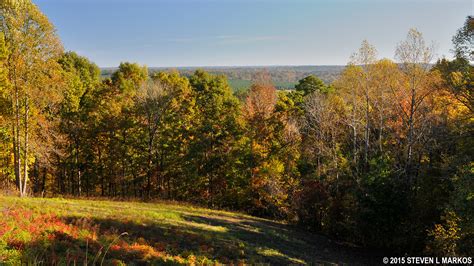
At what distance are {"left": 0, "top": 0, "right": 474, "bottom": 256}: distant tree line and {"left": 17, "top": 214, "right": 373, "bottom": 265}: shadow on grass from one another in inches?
216

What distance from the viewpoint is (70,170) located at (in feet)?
150

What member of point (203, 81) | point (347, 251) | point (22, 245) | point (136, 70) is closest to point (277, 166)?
point (347, 251)

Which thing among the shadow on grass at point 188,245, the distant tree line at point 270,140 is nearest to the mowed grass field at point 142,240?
the shadow on grass at point 188,245

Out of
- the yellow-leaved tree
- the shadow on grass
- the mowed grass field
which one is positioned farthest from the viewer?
the yellow-leaved tree

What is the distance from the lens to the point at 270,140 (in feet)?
122

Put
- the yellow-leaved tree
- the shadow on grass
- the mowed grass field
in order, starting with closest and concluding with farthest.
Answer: the mowed grass field, the shadow on grass, the yellow-leaved tree

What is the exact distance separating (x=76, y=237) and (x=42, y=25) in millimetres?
17559

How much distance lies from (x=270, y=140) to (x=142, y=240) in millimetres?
23474

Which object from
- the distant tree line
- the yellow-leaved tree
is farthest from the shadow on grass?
the yellow-leaved tree

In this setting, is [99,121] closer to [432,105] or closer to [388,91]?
[388,91]

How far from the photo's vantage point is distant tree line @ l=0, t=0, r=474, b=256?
23578mm

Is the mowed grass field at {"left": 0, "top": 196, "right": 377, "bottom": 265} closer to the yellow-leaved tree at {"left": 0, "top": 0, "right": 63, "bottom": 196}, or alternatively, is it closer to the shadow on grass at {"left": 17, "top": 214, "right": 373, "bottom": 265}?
the shadow on grass at {"left": 17, "top": 214, "right": 373, "bottom": 265}

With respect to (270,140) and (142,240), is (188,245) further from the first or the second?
(270,140)

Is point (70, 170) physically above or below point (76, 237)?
below
